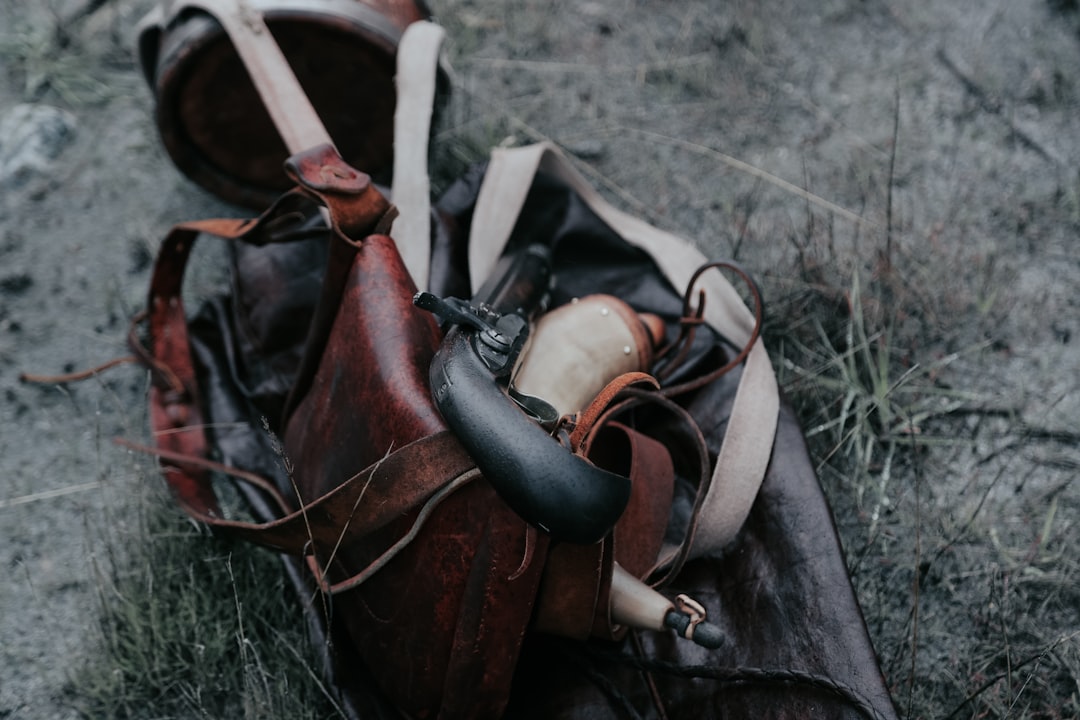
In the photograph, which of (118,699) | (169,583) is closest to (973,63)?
(169,583)

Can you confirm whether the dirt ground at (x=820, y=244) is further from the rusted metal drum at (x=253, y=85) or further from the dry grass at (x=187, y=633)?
the rusted metal drum at (x=253, y=85)

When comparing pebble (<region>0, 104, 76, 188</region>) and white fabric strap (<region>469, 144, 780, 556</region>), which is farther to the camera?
pebble (<region>0, 104, 76, 188</region>)

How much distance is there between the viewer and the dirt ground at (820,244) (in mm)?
1861

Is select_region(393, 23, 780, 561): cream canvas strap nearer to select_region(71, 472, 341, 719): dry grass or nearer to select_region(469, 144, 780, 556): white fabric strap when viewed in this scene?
select_region(469, 144, 780, 556): white fabric strap

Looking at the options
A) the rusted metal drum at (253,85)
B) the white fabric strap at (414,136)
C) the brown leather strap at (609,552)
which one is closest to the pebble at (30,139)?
the rusted metal drum at (253,85)

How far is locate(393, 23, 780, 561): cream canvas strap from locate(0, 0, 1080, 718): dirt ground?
229 millimetres

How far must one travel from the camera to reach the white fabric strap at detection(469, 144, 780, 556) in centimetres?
173

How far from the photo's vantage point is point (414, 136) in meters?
2.15

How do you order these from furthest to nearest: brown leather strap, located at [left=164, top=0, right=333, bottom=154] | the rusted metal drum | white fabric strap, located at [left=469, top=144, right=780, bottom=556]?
the rusted metal drum
brown leather strap, located at [left=164, top=0, right=333, bottom=154]
white fabric strap, located at [left=469, top=144, right=780, bottom=556]

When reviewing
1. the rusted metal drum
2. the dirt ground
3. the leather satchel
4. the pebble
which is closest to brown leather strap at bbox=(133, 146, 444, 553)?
the leather satchel

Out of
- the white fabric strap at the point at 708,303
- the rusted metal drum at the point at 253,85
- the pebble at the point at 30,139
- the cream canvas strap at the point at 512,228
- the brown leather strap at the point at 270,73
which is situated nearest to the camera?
the white fabric strap at the point at 708,303

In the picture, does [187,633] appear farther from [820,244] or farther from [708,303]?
[820,244]

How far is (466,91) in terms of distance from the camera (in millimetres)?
2918

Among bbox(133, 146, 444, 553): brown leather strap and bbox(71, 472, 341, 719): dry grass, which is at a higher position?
bbox(133, 146, 444, 553): brown leather strap
